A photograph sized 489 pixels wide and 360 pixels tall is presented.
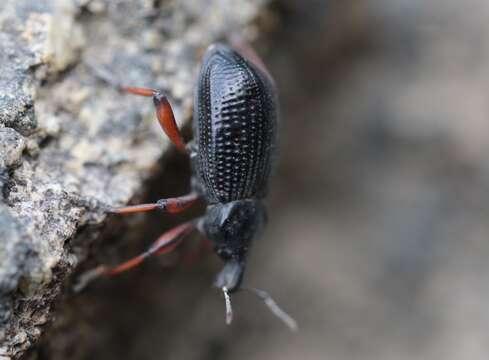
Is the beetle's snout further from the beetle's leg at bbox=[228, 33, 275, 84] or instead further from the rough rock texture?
the beetle's leg at bbox=[228, 33, 275, 84]

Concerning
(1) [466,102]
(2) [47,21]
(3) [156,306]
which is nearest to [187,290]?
(3) [156,306]

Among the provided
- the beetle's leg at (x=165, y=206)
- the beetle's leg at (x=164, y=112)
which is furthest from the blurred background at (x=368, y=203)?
the beetle's leg at (x=164, y=112)

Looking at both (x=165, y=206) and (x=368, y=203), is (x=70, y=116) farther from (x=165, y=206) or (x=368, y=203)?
(x=368, y=203)

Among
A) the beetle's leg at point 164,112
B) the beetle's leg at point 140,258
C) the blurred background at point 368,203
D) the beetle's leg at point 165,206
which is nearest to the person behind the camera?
the beetle's leg at point 165,206

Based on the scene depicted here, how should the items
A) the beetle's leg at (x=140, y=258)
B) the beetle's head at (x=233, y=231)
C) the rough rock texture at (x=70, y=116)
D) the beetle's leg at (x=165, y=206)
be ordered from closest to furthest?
the rough rock texture at (x=70, y=116) → the beetle's leg at (x=165, y=206) → the beetle's leg at (x=140, y=258) → the beetle's head at (x=233, y=231)

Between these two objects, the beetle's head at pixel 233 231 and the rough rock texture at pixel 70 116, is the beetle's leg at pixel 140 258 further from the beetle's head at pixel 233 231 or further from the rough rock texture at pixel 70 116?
the rough rock texture at pixel 70 116

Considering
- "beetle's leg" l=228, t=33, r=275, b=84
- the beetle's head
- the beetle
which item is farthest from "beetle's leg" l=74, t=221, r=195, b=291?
"beetle's leg" l=228, t=33, r=275, b=84

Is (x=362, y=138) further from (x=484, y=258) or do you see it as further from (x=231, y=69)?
(x=231, y=69)
